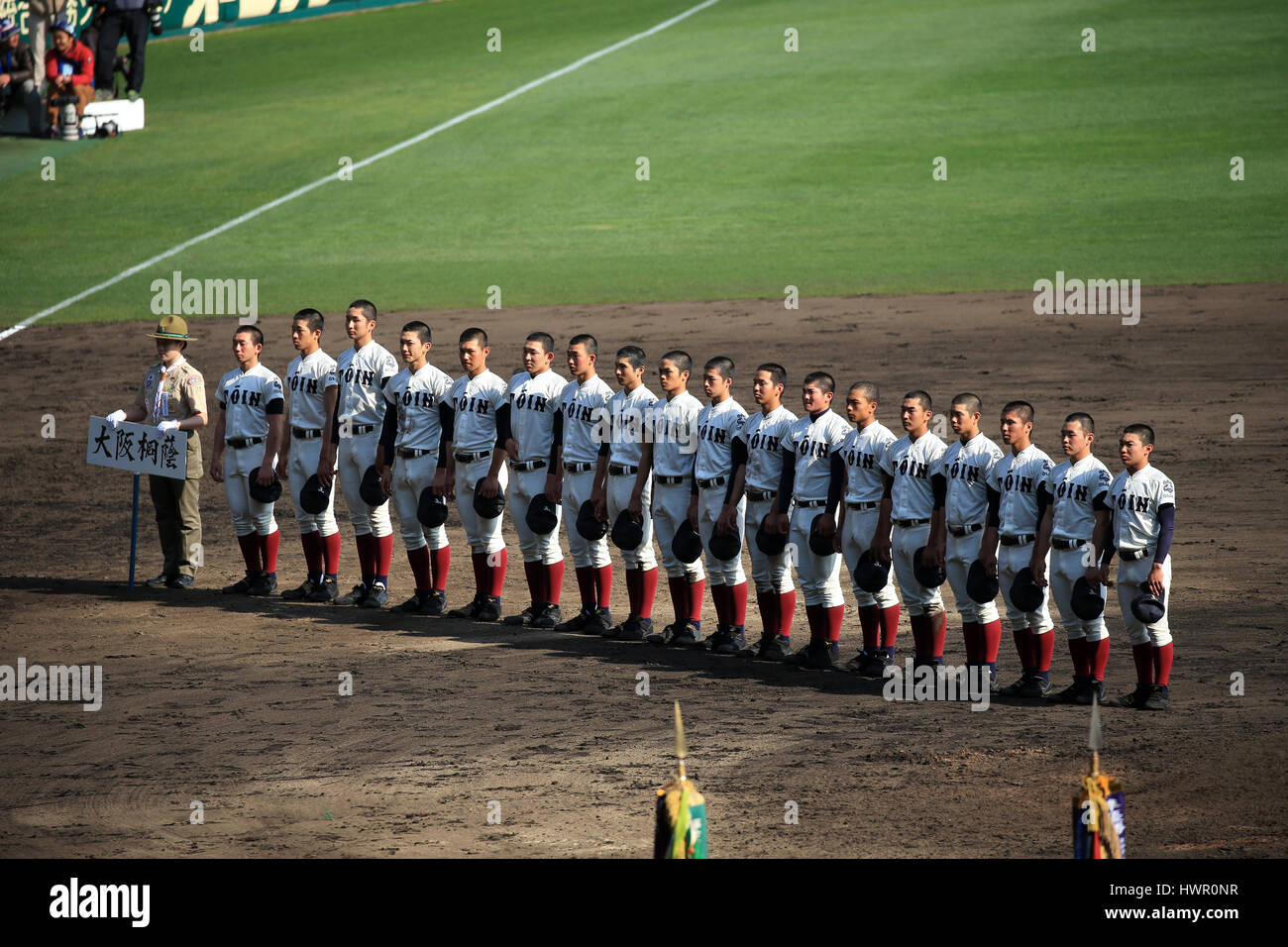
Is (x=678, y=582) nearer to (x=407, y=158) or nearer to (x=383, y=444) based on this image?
(x=383, y=444)

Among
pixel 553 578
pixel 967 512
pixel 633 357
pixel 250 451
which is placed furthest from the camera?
pixel 250 451

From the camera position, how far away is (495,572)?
34.2 ft

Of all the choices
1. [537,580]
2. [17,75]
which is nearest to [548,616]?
[537,580]

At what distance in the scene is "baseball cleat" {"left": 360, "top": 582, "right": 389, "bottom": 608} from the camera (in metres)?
10.7

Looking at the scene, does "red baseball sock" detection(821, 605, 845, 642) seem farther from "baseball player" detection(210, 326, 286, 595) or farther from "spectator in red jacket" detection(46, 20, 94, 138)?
"spectator in red jacket" detection(46, 20, 94, 138)

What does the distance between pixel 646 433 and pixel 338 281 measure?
1213cm

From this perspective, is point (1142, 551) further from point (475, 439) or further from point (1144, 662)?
point (475, 439)

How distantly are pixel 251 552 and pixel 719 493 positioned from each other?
3.57 meters

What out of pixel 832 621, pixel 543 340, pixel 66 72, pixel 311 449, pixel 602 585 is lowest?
pixel 832 621

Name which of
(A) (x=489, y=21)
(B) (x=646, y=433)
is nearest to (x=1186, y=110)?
(A) (x=489, y=21)

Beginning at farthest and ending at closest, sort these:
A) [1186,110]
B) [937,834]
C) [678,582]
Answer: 1. [1186,110]
2. [678,582]
3. [937,834]

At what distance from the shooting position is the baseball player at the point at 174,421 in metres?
11.2

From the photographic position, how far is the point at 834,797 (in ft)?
23.0
